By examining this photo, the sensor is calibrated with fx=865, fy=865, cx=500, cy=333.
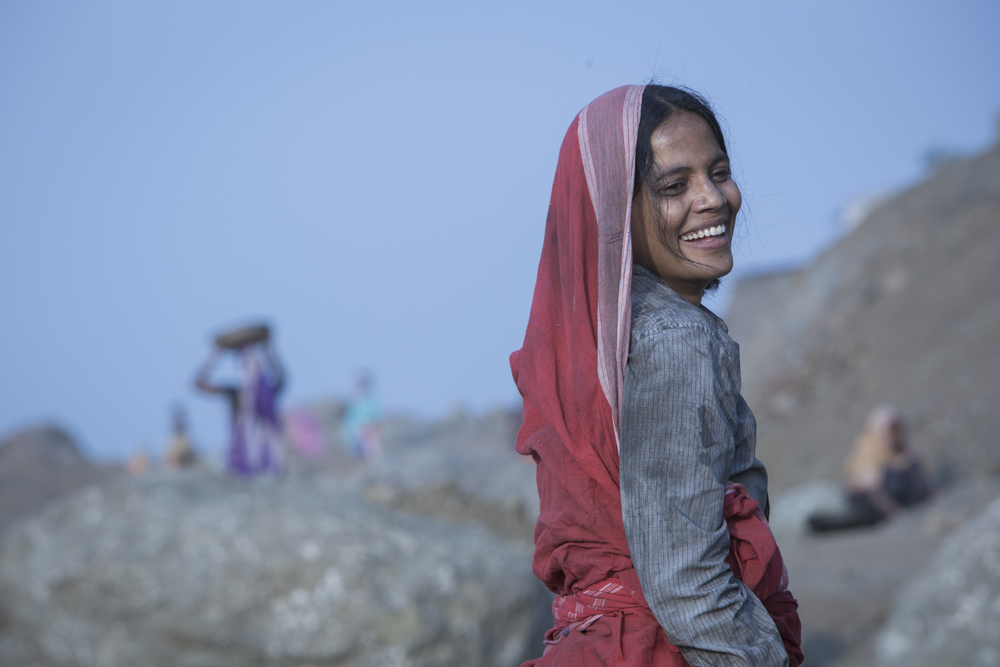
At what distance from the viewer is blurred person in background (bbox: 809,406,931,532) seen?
9422 millimetres

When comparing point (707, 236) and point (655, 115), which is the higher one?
point (655, 115)

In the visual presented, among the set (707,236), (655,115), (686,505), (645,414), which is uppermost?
(655,115)

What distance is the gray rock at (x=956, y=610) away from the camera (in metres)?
4.31

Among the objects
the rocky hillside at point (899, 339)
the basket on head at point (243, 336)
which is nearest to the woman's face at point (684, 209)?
the basket on head at point (243, 336)

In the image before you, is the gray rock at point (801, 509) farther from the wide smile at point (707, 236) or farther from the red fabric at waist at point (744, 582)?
the wide smile at point (707, 236)

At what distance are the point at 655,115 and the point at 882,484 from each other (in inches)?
360

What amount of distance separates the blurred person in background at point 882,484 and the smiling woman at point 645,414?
8628 mm

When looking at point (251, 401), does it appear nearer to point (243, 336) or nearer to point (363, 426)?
point (243, 336)

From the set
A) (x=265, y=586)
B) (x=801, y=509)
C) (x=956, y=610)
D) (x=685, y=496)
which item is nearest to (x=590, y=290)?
(x=685, y=496)

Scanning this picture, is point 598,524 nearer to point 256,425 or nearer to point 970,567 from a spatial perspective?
point 970,567

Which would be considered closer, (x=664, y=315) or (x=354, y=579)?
(x=664, y=315)

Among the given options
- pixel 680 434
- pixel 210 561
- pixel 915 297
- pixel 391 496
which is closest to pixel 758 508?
pixel 680 434

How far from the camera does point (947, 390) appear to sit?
12.8 m

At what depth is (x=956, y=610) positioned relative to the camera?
176 inches
